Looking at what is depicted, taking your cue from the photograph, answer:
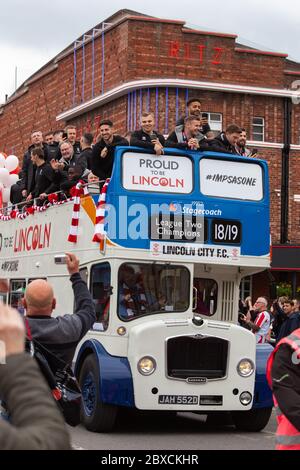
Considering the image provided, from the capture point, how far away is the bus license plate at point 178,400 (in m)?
12.2

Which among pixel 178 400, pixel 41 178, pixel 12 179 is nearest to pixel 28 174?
pixel 41 178

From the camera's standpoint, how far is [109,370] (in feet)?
39.9

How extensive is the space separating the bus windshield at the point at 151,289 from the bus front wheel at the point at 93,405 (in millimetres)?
799

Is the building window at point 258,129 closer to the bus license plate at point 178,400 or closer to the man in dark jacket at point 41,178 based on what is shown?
the man in dark jacket at point 41,178

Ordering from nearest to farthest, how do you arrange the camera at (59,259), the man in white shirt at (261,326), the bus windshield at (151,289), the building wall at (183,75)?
the bus windshield at (151,289)
the camera at (59,259)
the man in white shirt at (261,326)
the building wall at (183,75)

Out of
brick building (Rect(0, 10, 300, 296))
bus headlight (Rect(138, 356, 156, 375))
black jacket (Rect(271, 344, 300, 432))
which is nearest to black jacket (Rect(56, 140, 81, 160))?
bus headlight (Rect(138, 356, 156, 375))

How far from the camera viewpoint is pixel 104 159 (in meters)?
13.4

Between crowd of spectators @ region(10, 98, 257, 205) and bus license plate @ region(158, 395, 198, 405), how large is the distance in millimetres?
3106

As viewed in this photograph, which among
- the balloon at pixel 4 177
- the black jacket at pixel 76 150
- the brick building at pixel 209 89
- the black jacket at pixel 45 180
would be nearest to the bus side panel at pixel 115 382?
the black jacket at pixel 45 180

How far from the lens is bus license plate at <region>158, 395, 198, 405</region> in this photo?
1220 cm

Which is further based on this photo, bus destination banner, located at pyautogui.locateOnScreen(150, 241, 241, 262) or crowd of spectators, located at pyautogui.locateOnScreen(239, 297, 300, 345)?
crowd of spectators, located at pyautogui.locateOnScreen(239, 297, 300, 345)

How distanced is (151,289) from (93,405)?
65.1 inches

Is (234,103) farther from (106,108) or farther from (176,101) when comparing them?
(106,108)

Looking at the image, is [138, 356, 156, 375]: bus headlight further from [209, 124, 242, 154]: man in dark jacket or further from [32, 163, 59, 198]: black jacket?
[32, 163, 59, 198]: black jacket
